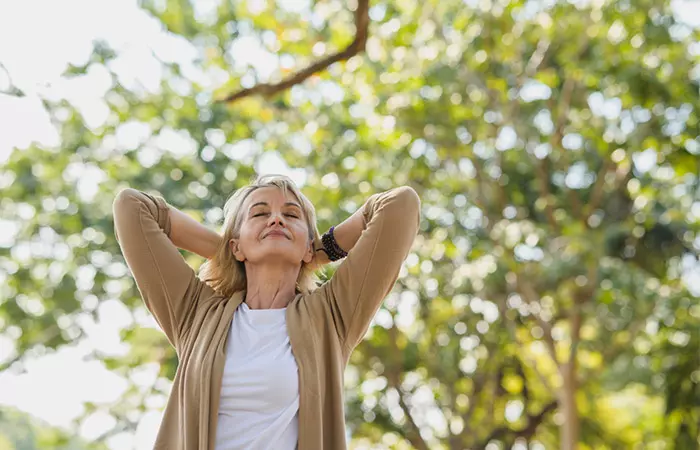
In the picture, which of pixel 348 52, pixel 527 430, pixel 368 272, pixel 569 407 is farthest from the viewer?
pixel 527 430

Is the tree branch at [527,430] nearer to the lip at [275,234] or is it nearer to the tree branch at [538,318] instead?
the tree branch at [538,318]

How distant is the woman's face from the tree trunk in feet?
23.4

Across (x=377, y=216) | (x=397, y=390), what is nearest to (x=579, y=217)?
(x=397, y=390)

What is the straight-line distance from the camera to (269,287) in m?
2.26

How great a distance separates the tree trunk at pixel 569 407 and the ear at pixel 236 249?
7162mm

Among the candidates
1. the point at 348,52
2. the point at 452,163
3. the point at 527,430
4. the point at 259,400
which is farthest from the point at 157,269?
the point at 527,430

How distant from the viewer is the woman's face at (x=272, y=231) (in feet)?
7.34

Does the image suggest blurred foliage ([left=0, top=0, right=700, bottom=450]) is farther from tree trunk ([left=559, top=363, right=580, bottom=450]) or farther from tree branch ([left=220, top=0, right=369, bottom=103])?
tree branch ([left=220, top=0, right=369, bottom=103])

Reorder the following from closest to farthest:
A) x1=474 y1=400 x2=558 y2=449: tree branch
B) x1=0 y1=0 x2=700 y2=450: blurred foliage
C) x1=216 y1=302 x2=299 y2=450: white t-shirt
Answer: x1=216 y1=302 x2=299 y2=450: white t-shirt, x1=0 y1=0 x2=700 y2=450: blurred foliage, x1=474 y1=400 x2=558 y2=449: tree branch

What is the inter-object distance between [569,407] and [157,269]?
749 centimetres

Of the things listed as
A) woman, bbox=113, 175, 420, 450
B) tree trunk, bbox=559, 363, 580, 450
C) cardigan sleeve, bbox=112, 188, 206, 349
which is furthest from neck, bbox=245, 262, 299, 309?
tree trunk, bbox=559, 363, 580, 450

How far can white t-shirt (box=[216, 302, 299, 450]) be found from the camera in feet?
6.50

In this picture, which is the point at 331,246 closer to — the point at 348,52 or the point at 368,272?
the point at 368,272

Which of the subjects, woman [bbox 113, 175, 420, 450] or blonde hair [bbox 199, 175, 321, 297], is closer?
woman [bbox 113, 175, 420, 450]
